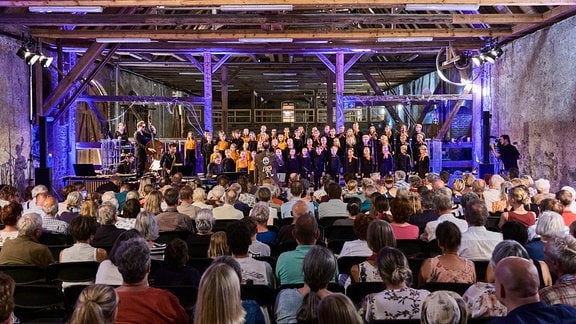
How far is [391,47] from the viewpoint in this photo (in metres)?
16.2

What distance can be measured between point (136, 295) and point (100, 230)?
255 cm

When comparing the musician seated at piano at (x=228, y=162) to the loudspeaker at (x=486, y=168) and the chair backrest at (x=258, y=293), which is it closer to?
the loudspeaker at (x=486, y=168)

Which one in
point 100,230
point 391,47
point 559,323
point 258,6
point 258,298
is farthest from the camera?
point 391,47

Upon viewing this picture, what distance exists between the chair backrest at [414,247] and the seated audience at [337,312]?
2855mm

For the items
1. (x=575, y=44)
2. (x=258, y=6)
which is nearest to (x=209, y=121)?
(x=258, y=6)

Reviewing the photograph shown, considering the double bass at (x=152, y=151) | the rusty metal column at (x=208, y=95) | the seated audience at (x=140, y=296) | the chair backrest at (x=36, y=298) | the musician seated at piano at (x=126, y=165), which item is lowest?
the chair backrest at (x=36, y=298)

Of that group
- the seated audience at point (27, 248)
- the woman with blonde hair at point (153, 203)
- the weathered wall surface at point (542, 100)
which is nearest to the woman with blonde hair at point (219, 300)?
the seated audience at point (27, 248)

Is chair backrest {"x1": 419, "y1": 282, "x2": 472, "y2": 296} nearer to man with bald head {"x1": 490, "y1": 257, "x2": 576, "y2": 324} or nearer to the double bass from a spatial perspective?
man with bald head {"x1": 490, "y1": 257, "x2": 576, "y2": 324}

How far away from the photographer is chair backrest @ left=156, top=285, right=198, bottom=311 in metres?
3.55

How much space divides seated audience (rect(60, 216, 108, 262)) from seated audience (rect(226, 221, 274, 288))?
4.35 feet

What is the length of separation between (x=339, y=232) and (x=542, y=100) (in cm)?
911

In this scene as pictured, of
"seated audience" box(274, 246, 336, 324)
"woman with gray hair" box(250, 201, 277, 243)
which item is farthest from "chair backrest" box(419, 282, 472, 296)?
"woman with gray hair" box(250, 201, 277, 243)

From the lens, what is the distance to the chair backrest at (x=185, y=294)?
355 centimetres

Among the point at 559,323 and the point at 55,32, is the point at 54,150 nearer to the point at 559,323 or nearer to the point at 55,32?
the point at 55,32
